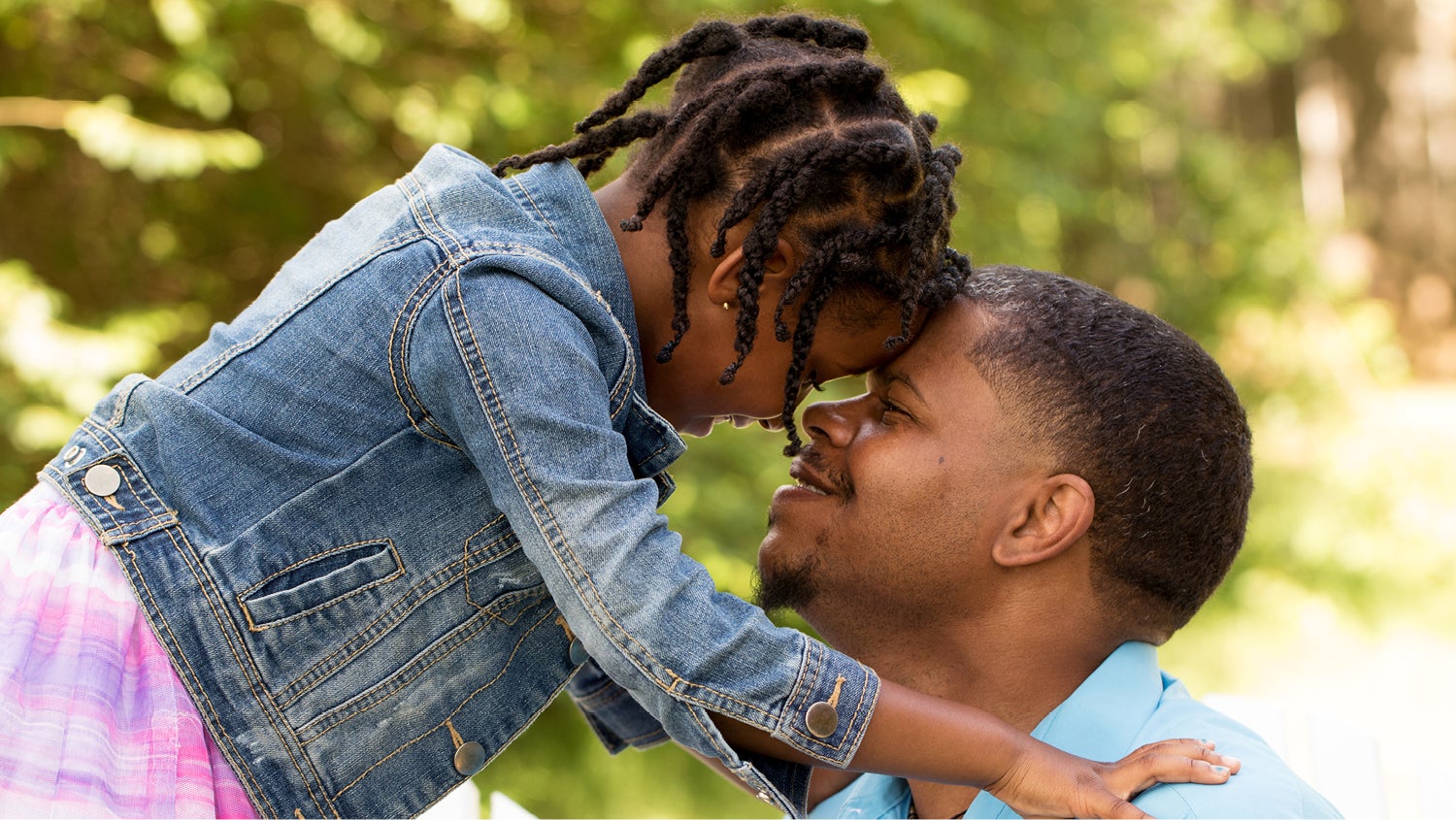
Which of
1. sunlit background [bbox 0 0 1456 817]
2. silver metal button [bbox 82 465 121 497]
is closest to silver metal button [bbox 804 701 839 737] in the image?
silver metal button [bbox 82 465 121 497]

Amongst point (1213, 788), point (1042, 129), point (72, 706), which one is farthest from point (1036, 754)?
point (1042, 129)

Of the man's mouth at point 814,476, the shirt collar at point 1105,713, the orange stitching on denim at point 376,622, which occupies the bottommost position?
the shirt collar at point 1105,713

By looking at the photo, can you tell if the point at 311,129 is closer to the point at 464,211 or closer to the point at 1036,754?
the point at 464,211

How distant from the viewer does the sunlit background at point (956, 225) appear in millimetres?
4414

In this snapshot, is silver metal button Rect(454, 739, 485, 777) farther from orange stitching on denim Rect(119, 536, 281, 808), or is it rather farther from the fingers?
the fingers

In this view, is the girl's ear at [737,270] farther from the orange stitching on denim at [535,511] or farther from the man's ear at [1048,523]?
the man's ear at [1048,523]

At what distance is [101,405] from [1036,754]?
1636mm

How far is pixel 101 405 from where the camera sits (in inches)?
86.2

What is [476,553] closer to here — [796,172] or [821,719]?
[821,719]

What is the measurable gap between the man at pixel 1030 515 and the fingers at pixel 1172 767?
0.74ft

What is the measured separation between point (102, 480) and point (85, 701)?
0.35 meters

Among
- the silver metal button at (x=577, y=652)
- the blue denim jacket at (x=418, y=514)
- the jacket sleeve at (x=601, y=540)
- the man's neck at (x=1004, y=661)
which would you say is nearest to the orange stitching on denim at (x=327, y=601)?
the blue denim jacket at (x=418, y=514)

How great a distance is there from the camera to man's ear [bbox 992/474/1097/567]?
96.0 inches

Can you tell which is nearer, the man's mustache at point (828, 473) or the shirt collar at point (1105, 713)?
the shirt collar at point (1105, 713)
